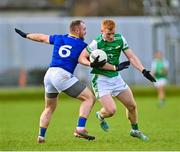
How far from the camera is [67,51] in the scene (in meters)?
15.9

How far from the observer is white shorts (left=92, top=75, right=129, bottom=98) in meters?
16.1

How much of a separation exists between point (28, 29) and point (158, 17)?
807 centimetres

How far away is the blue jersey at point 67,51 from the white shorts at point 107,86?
0.59 meters

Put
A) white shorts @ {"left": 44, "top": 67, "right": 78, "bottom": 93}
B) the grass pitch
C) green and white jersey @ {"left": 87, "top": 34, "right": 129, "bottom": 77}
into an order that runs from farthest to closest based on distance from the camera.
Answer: green and white jersey @ {"left": 87, "top": 34, "right": 129, "bottom": 77} < white shorts @ {"left": 44, "top": 67, "right": 78, "bottom": 93} < the grass pitch

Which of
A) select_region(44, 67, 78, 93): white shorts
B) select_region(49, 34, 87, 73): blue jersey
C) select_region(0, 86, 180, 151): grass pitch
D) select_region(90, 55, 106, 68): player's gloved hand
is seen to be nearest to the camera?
select_region(0, 86, 180, 151): grass pitch

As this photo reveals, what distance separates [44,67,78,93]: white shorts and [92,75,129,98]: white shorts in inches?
19.9

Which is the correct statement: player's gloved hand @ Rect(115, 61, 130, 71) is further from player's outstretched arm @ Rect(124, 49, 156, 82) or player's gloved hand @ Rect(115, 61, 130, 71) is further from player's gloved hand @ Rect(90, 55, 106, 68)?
player's gloved hand @ Rect(90, 55, 106, 68)

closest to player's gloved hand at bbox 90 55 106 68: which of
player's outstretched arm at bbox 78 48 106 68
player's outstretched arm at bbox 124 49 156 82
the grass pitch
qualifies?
player's outstretched arm at bbox 78 48 106 68

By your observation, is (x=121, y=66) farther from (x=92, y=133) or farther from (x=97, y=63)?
(x=92, y=133)

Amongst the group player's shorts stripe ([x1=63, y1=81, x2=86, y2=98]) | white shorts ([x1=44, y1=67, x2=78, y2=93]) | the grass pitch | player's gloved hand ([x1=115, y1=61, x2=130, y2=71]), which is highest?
player's gloved hand ([x1=115, y1=61, x2=130, y2=71])

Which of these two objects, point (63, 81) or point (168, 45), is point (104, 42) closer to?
point (63, 81)

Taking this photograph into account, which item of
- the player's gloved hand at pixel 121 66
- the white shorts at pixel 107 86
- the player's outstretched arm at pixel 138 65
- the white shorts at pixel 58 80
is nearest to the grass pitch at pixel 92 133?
the white shorts at pixel 107 86

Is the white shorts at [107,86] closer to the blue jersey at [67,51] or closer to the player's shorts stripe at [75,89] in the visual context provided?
the player's shorts stripe at [75,89]

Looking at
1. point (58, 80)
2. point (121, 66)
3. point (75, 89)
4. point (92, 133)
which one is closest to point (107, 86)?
point (121, 66)
